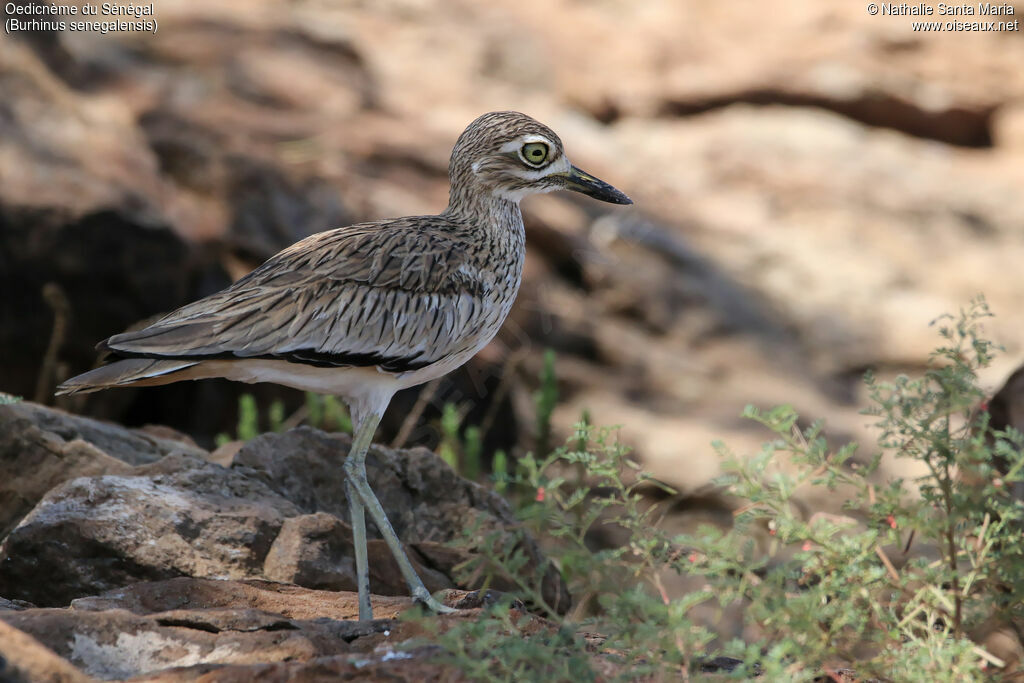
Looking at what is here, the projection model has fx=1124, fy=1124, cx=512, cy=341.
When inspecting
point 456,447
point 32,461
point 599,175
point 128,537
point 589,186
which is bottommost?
point 456,447

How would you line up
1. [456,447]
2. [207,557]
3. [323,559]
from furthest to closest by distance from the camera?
[456,447]
[323,559]
[207,557]

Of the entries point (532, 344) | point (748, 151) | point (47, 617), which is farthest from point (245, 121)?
point (47, 617)

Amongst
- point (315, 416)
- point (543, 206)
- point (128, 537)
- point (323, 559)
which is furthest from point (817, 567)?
point (543, 206)

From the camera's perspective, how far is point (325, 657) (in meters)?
3.24

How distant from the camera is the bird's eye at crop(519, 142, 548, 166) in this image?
5.12 metres

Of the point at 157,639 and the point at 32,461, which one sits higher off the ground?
the point at 32,461

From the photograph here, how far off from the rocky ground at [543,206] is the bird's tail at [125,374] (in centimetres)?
51

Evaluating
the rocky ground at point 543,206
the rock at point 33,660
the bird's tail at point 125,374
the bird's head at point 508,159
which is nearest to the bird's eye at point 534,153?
the bird's head at point 508,159

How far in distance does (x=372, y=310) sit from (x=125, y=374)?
0.99m

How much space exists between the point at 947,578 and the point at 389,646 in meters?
1.64

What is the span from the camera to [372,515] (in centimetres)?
446

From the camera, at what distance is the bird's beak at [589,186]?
525cm

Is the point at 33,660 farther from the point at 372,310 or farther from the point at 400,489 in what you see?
the point at 400,489

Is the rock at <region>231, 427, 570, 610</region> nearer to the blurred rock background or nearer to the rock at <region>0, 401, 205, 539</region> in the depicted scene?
the rock at <region>0, 401, 205, 539</region>
